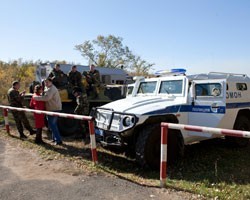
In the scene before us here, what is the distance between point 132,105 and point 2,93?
20411 millimetres

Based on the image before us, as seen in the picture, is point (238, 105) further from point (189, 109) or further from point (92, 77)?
point (92, 77)

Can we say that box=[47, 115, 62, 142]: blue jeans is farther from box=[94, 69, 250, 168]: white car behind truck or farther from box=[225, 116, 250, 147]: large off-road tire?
box=[225, 116, 250, 147]: large off-road tire

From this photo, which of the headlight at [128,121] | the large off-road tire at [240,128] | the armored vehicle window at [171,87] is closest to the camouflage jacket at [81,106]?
the armored vehicle window at [171,87]

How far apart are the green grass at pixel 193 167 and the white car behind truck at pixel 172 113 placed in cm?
33

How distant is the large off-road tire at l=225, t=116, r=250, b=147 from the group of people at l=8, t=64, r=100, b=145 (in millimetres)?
3973

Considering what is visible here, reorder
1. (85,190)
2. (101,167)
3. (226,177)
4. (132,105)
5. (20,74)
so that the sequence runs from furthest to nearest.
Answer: (20,74), (132,105), (101,167), (226,177), (85,190)

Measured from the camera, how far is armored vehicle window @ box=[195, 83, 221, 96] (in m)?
6.16

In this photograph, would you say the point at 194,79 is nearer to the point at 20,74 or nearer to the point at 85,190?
the point at 85,190

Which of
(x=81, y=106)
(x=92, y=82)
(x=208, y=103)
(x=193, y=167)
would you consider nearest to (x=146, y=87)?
(x=208, y=103)

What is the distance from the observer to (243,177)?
5.27 m

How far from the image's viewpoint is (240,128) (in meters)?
7.07

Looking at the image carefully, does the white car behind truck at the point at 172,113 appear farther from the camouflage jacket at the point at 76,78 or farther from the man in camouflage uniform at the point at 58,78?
the man in camouflage uniform at the point at 58,78

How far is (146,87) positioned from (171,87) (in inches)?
33.5

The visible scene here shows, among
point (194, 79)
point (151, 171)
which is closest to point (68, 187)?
point (151, 171)
